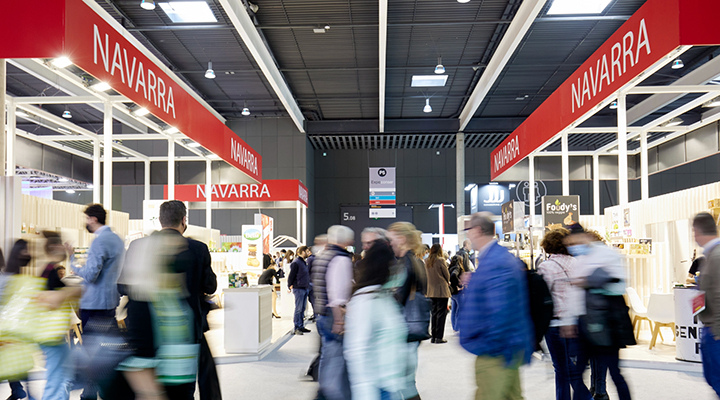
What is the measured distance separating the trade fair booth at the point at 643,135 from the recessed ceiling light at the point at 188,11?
18.4 feet

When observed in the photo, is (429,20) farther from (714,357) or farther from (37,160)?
(37,160)

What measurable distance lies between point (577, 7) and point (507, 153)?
8.85 feet

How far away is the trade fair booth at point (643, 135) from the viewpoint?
410 cm

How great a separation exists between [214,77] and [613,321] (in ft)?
38.3

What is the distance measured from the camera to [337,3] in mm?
9586

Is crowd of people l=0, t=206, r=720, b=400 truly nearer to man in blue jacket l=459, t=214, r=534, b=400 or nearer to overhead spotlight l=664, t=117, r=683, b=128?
man in blue jacket l=459, t=214, r=534, b=400

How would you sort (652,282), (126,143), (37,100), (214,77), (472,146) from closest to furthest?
(652,282) < (37,100) < (214,77) < (126,143) < (472,146)

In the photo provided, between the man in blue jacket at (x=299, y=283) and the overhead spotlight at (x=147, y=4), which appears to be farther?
the overhead spotlight at (x=147, y=4)

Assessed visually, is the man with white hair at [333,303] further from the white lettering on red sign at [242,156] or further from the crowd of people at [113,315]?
the white lettering on red sign at [242,156]

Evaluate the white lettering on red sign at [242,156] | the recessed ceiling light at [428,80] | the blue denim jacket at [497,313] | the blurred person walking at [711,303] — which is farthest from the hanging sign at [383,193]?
the blue denim jacket at [497,313]

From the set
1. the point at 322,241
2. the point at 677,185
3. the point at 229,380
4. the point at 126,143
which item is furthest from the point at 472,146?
the point at 229,380

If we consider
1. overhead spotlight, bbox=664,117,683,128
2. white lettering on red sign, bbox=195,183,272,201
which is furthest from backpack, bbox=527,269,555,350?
white lettering on red sign, bbox=195,183,272,201

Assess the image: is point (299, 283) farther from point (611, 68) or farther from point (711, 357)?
point (711, 357)

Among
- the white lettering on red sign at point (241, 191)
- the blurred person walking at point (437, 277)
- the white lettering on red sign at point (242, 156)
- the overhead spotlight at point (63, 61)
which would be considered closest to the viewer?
the overhead spotlight at point (63, 61)
